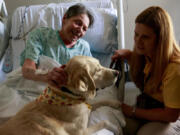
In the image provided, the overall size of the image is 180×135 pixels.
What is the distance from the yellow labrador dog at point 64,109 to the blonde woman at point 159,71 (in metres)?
0.40

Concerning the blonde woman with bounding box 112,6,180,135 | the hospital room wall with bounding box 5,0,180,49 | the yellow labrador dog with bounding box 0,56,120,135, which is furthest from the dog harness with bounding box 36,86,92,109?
the hospital room wall with bounding box 5,0,180,49

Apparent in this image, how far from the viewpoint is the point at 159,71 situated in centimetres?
117

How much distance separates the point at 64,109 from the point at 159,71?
0.68 meters

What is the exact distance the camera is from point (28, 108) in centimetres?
108

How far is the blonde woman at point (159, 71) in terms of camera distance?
109 cm

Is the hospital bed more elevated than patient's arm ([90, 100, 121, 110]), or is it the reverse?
the hospital bed

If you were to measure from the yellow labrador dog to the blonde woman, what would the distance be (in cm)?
40

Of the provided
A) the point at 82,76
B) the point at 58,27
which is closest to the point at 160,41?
the point at 82,76

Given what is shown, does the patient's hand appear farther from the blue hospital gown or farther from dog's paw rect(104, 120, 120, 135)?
the blue hospital gown

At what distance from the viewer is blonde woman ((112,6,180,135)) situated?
1.09 m

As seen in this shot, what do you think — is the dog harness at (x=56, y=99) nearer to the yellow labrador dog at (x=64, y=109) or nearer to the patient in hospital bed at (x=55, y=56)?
the yellow labrador dog at (x=64, y=109)

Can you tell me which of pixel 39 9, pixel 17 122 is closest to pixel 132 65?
pixel 17 122

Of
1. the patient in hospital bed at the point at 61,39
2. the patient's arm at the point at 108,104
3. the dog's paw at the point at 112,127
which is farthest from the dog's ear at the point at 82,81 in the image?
the patient in hospital bed at the point at 61,39

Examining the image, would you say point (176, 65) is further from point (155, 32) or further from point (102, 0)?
point (102, 0)
